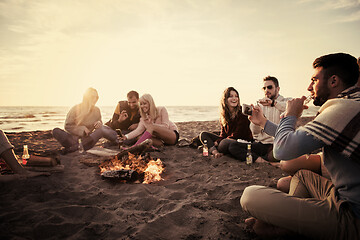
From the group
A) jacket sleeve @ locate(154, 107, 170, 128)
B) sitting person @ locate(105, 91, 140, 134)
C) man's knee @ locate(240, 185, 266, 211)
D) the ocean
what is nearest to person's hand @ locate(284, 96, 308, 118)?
man's knee @ locate(240, 185, 266, 211)

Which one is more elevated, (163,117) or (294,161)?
(163,117)

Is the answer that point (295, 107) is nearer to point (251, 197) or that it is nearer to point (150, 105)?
point (251, 197)

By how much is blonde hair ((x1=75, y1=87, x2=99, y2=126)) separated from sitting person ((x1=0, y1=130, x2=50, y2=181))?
2.74 metres

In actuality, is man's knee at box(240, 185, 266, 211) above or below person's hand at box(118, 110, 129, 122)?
below

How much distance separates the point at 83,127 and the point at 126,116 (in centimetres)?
145

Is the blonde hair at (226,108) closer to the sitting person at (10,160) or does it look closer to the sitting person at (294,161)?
the sitting person at (294,161)

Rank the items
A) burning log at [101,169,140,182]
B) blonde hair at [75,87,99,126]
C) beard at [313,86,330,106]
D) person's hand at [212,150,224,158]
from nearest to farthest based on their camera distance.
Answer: beard at [313,86,330,106]
burning log at [101,169,140,182]
person's hand at [212,150,224,158]
blonde hair at [75,87,99,126]

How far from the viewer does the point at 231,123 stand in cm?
545

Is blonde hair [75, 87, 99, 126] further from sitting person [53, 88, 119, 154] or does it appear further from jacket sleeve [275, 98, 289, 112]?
jacket sleeve [275, 98, 289, 112]

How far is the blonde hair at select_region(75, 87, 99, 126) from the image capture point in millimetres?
6074

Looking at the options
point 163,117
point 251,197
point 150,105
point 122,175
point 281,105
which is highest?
point 150,105

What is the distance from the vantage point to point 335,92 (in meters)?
1.74

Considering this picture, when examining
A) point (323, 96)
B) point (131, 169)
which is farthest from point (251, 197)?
point (131, 169)

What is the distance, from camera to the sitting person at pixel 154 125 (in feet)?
19.9
